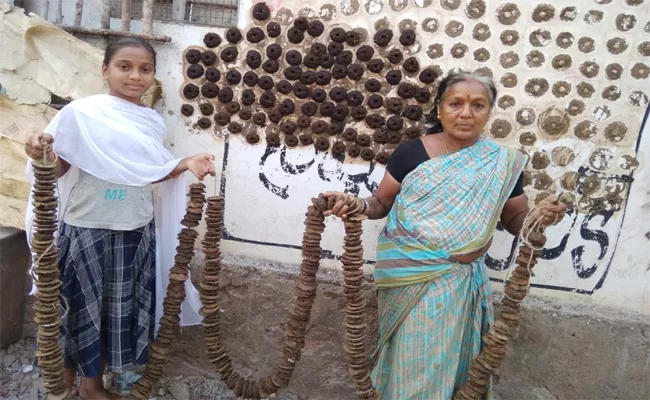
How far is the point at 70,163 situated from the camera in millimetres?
1917

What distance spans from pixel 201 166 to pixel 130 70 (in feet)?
1.50

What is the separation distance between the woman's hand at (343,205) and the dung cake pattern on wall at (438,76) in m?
0.70

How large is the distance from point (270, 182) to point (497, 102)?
3.87ft

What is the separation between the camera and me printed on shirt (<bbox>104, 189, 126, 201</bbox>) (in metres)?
1.97

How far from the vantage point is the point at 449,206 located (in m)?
1.79

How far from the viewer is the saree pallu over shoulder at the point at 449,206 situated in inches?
70.2

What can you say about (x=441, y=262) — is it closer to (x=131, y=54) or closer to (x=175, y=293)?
(x=175, y=293)

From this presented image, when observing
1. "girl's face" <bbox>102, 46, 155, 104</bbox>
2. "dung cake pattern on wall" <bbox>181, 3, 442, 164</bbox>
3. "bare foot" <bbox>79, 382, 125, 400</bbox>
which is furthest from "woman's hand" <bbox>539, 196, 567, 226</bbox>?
"bare foot" <bbox>79, 382, 125, 400</bbox>

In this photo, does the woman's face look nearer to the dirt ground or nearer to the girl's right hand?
the girl's right hand

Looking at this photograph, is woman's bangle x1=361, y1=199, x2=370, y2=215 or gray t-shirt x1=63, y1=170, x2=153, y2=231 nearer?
woman's bangle x1=361, y1=199, x2=370, y2=215

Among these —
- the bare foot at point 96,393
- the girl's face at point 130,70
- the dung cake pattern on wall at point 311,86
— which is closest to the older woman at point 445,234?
the dung cake pattern on wall at point 311,86

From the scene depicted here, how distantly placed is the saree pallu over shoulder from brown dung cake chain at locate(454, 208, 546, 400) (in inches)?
5.5

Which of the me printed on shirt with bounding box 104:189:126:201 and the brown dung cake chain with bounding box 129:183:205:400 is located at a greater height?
the me printed on shirt with bounding box 104:189:126:201

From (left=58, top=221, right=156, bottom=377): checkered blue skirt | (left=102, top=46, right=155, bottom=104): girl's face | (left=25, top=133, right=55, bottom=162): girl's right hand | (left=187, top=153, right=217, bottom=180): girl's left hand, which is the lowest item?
(left=58, top=221, right=156, bottom=377): checkered blue skirt
